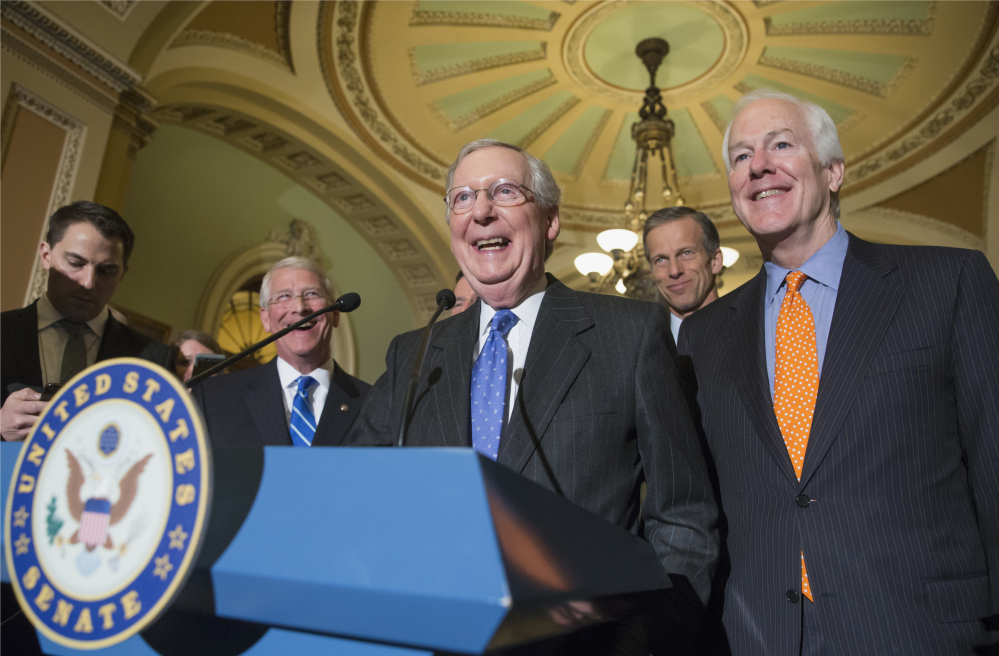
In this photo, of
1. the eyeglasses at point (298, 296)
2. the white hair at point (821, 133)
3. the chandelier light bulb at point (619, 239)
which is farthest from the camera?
the chandelier light bulb at point (619, 239)

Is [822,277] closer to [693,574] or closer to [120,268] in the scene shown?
[693,574]

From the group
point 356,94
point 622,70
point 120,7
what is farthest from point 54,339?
point 622,70

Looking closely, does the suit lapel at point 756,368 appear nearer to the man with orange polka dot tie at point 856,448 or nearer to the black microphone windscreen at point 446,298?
the man with orange polka dot tie at point 856,448

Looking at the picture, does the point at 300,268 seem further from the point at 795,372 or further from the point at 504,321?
the point at 795,372

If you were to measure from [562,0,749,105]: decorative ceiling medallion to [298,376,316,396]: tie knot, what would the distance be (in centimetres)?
500

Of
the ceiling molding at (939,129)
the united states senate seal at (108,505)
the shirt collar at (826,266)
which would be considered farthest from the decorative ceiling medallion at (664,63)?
the united states senate seal at (108,505)

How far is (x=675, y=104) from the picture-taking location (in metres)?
7.46

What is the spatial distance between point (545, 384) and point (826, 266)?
626mm

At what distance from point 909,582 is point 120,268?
2.16 m

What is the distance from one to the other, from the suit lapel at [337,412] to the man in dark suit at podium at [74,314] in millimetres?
478

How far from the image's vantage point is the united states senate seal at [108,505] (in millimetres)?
654

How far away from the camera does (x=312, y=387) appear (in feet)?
7.95

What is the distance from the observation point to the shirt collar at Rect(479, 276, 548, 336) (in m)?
1.41

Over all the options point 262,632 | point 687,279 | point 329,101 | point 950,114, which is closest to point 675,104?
point 950,114
